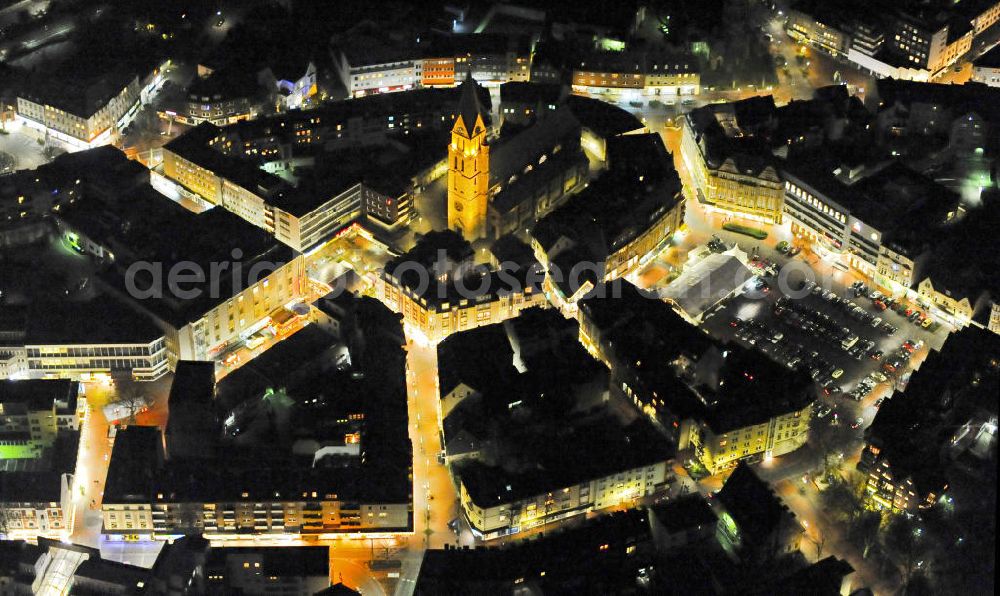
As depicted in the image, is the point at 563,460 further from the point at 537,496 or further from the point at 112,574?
the point at 112,574

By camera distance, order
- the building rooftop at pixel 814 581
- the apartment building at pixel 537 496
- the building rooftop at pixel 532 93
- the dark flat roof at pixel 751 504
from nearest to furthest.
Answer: the building rooftop at pixel 814 581 < the dark flat roof at pixel 751 504 < the apartment building at pixel 537 496 < the building rooftop at pixel 532 93

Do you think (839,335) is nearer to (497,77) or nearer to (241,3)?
(497,77)

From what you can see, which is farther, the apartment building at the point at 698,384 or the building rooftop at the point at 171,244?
the building rooftop at the point at 171,244

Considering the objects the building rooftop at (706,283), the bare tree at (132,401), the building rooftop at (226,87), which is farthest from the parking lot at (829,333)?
the building rooftop at (226,87)

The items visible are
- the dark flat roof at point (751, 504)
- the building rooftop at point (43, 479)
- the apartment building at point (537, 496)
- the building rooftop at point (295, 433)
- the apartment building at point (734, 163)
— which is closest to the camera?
the dark flat roof at point (751, 504)

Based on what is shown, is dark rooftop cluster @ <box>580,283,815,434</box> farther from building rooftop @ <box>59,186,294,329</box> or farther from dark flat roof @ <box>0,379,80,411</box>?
dark flat roof @ <box>0,379,80,411</box>

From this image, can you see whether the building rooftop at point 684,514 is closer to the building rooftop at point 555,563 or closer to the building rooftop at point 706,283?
the building rooftop at point 555,563

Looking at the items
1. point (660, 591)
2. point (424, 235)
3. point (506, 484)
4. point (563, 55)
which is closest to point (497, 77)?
point (563, 55)

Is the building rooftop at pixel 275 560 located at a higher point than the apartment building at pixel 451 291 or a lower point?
lower
